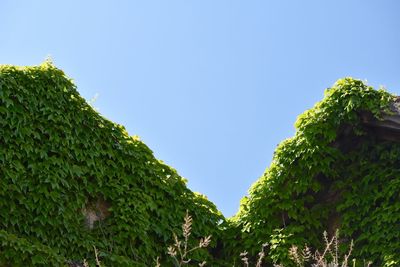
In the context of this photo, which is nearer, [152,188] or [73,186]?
[73,186]

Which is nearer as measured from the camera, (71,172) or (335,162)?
(71,172)

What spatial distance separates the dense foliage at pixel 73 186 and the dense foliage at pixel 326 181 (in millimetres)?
777

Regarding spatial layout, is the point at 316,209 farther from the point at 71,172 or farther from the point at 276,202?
the point at 71,172

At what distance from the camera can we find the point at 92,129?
25.5 ft

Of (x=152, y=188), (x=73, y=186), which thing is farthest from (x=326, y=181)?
(x=73, y=186)

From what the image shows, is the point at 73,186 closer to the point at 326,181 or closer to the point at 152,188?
the point at 152,188

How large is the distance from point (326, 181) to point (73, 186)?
341cm

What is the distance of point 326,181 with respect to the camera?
851cm

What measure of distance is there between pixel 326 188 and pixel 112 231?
2.97 metres

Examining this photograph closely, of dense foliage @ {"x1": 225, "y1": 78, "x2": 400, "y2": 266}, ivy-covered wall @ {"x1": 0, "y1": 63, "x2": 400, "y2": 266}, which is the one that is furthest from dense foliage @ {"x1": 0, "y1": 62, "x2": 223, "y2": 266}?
dense foliage @ {"x1": 225, "y1": 78, "x2": 400, "y2": 266}

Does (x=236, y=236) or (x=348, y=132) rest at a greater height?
(x=348, y=132)

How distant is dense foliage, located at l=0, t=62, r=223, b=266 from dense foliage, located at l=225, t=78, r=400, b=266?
78cm

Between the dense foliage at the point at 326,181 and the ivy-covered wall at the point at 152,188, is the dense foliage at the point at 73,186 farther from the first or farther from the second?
the dense foliage at the point at 326,181

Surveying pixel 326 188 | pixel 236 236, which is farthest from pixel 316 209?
pixel 236 236
